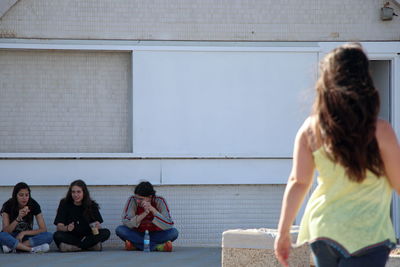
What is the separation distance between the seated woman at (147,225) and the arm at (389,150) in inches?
297

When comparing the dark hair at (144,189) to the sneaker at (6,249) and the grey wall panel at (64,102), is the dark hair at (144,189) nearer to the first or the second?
the grey wall panel at (64,102)

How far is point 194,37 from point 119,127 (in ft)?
5.36

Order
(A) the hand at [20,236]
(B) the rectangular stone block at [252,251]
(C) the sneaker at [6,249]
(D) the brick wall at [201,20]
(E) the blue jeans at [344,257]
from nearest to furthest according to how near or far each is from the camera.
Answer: (E) the blue jeans at [344,257], (B) the rectangular stone block at [252,251], (C) the sneaker at [6,249], (A) the hand at [20,236], (D) the brick wall at [201,20]

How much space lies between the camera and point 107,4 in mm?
11961

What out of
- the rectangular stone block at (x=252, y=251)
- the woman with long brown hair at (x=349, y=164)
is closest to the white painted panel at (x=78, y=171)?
the rectangular stone block at (x=252, y=251)

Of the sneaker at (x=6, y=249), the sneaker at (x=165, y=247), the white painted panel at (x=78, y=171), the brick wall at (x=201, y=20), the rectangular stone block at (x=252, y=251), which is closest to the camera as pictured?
the rectangular stone block at (x=252, y=251)

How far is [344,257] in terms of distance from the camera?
12.4 feet

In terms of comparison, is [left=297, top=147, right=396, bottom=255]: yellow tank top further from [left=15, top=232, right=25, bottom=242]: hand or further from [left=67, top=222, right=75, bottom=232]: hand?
[left=15, top=232, right=25, bottom=242]: hand

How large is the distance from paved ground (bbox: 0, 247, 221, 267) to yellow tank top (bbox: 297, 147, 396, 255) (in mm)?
5985

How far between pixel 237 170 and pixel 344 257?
8233 millimetres

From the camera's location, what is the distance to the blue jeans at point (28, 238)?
36.2 ft

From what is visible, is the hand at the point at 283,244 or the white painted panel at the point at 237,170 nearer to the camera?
the hand at the point at 283,244

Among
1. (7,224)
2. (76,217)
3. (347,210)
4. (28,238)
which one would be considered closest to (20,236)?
(28,238)

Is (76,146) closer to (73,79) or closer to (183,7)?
(73,79)
